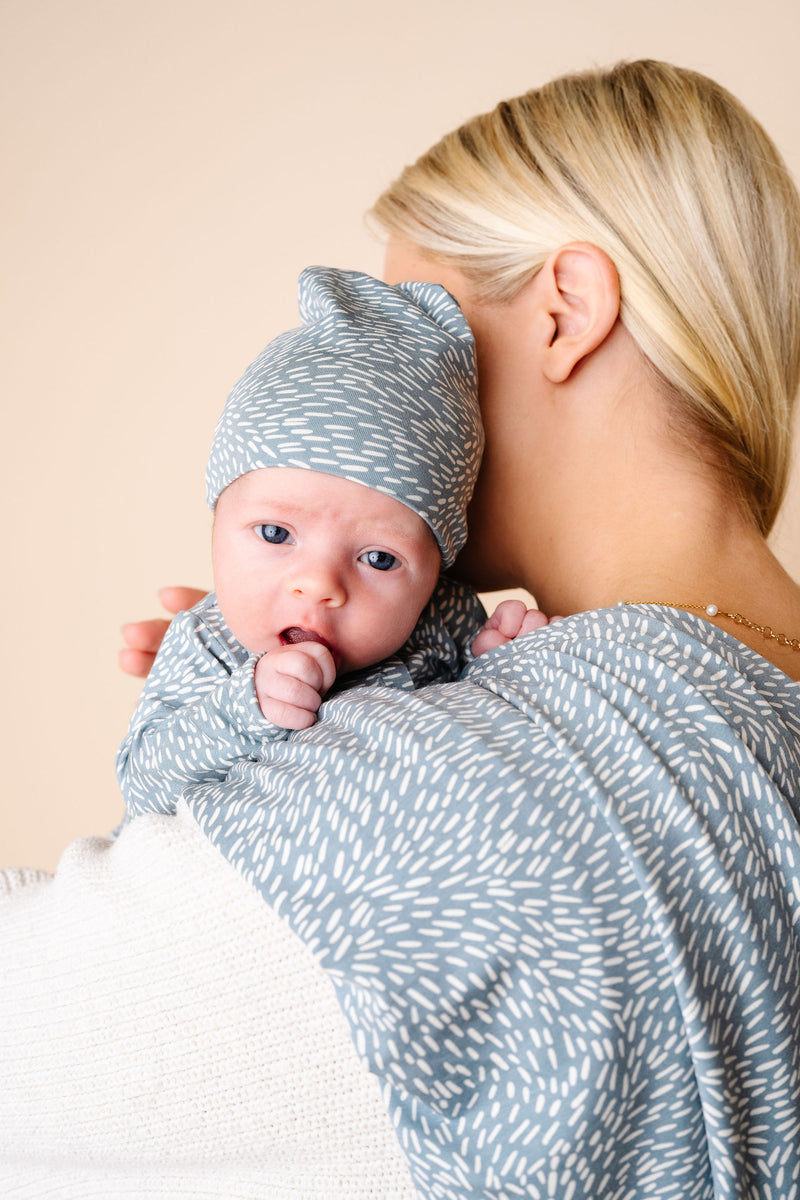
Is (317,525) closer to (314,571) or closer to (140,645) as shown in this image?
(314,571)

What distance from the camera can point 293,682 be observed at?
98 centimetres

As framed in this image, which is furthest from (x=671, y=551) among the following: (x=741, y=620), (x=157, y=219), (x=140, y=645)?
(x=157, y=219)

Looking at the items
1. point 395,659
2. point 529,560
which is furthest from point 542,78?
point 395,659

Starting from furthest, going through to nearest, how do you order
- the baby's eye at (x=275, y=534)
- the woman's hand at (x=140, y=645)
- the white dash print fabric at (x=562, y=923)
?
1. the woman's hand at (x=140, y=645)
2. the baby's eye at (x=275, y=534)
3. the white dash print fabric at (x=562, y=923)

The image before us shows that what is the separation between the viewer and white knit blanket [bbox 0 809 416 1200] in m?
0.77

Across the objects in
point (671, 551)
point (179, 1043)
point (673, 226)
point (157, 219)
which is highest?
point (157, 219)

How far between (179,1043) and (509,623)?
597mm

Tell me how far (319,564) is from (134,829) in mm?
304

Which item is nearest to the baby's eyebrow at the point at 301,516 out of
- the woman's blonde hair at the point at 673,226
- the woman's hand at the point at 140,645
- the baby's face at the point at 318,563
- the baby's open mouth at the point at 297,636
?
the baby's face at the point at 318,563

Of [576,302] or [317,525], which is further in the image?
[576,302]

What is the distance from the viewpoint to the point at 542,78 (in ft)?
8.25

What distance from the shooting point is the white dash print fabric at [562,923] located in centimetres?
70

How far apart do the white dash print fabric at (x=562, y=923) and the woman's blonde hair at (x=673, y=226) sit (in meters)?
0.46

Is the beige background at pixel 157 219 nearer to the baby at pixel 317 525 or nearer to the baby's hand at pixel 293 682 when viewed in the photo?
the baby at pixel 317 525
